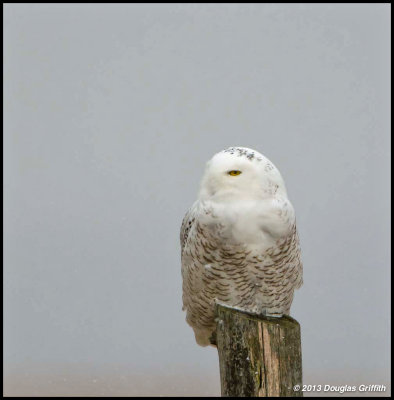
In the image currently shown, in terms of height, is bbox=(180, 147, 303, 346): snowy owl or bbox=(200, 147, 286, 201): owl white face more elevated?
bbox=(200, 147, 286, 201): owl white face

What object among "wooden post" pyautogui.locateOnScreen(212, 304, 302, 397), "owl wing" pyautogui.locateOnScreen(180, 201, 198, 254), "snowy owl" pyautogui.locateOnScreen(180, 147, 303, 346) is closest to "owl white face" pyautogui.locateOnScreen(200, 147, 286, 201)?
"snowy owl" pyautogui.locateOnScreen(180, 147, 303, 346)

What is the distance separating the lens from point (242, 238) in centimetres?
205

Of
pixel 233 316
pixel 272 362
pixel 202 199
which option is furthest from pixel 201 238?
pixel 272 362

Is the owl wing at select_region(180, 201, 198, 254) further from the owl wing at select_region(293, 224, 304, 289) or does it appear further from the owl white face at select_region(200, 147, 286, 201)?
the owl wing at select_region(293, 224, 304, 289)

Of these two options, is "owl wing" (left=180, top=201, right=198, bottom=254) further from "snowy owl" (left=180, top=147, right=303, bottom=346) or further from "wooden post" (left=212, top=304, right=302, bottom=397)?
"wooden post" (left=212, top=304, right=302, bottom=397)

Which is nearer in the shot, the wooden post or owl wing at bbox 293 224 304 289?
the wooden post

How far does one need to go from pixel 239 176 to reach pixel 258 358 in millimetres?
548

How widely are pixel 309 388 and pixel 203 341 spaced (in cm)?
46

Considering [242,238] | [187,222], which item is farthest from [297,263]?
[187,222]

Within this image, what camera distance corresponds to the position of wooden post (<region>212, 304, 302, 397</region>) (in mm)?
2021

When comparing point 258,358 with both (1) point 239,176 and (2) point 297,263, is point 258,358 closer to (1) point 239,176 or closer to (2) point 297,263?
(2) point 297,263

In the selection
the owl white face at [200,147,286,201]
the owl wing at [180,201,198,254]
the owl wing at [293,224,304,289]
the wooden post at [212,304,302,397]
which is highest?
the owl white face at [200,147,286,201]

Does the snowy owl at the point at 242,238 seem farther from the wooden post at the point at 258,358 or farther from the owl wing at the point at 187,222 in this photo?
the wooden post at the point at 258,358

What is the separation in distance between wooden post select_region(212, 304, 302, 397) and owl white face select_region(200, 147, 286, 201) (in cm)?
39
